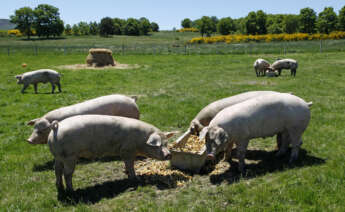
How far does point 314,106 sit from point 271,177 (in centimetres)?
606

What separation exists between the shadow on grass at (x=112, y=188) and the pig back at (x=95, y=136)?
601mm

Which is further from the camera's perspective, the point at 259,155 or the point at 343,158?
the point at 259,155

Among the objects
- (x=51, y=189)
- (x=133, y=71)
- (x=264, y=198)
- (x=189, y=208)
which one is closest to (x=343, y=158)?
(x=264, y=198)

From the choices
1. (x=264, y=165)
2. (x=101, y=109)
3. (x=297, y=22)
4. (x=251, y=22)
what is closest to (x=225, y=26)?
(x=251, y=22)

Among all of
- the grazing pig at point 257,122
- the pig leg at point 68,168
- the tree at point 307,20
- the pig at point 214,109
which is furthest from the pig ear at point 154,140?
the tree at point 307,20

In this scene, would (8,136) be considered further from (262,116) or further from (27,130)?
(262,116)

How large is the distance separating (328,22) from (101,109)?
7921 cm

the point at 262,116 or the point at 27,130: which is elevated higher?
the point at 262,116

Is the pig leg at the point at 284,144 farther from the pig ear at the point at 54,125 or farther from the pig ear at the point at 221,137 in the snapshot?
the pig ear at the point at 54,125

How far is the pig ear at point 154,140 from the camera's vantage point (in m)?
5.56

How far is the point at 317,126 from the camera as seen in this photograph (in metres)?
8.38

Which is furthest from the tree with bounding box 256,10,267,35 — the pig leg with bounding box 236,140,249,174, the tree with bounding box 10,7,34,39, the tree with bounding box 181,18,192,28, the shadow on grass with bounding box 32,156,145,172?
the tree with bounding box 181,18,192,28

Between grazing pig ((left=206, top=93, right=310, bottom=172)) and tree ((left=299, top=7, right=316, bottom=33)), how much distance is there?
82.0 meters

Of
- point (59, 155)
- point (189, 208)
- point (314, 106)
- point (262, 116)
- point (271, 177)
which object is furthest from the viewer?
point (314, 106)
